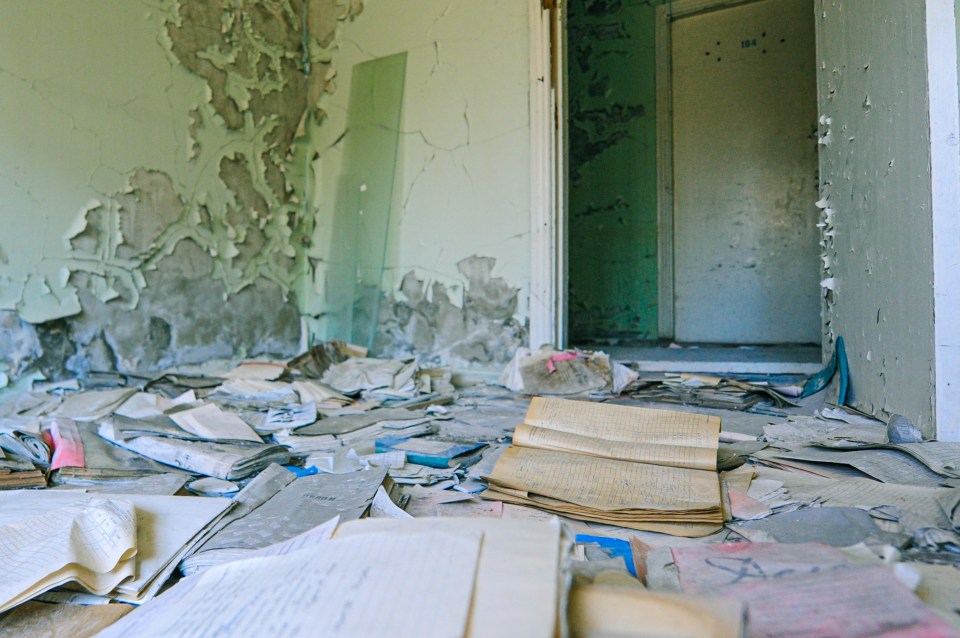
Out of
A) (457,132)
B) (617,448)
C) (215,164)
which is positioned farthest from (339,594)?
(215,164)

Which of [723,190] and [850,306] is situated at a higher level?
[723,190]

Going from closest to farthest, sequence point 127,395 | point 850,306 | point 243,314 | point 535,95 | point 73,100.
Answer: point 850,306 < point 127,395 < point 73,100 < point 535,95 < point 243,314

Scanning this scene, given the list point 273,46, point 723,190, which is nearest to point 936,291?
point 723,190

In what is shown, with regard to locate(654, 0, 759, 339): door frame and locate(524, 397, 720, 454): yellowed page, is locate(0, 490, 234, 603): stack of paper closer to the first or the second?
locate(524, 397, 720, 454): yellowed page

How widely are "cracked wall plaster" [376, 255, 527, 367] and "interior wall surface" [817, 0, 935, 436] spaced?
4.70ft

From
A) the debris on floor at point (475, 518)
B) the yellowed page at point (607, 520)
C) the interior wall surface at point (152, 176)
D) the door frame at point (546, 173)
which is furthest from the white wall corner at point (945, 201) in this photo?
the interior wall surface at point (152, 176)

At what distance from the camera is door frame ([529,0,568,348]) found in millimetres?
2900

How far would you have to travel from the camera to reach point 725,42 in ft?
13.8

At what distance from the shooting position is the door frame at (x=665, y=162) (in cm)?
428

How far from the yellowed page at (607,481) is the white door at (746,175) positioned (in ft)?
10.8

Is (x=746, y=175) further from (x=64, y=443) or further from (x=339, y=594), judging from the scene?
(x=339, y=594)

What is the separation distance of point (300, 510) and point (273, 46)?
312 cm

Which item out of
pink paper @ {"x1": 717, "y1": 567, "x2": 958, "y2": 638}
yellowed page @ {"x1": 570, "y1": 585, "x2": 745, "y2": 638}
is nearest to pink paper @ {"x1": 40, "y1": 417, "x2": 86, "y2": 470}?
yellowed page @ {"x1": 570, "y1": 585, "x2": 745, "y2": 638}

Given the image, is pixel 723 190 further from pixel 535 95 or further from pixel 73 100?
pixel 73 100
